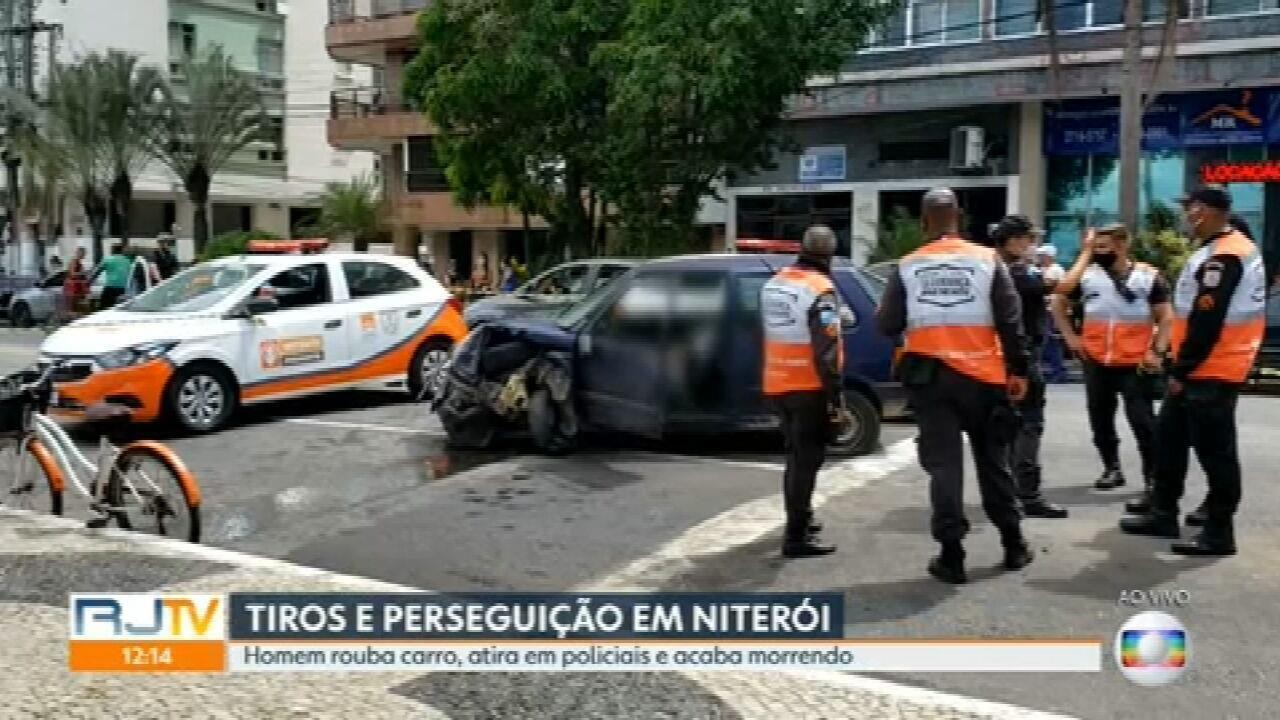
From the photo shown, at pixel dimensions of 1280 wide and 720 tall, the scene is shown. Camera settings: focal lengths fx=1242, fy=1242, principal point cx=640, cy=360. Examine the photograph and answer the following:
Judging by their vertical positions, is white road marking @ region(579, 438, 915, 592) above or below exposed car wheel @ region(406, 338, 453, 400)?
below

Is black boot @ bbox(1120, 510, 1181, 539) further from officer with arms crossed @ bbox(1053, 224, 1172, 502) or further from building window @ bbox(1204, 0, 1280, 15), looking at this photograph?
building window @ bbox(1204, 0, 1280, 15)

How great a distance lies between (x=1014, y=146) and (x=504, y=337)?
54.8 ft

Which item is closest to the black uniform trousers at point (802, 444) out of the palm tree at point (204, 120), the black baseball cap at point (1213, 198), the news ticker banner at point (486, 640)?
the news ticker banner at point (486, 640)

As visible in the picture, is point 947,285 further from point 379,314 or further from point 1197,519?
point 379,314

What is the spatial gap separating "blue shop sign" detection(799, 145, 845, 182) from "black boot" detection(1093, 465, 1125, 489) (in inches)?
712

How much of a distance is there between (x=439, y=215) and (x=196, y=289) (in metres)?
26.3

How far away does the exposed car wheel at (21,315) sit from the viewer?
24.4 meters

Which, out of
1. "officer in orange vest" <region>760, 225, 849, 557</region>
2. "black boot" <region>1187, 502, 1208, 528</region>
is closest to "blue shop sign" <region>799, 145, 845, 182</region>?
"black boot" <region>1187, 502, 1208, 528</region>

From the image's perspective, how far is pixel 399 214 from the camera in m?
37.7

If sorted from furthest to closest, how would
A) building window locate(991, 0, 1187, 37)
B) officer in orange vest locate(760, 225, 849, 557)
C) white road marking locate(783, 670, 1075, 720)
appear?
building window locate(991, 0, 1187, 37), officer in orange vest locate(760, 225, 849, 557), white road marking locate(783, 670, 1075, 720)

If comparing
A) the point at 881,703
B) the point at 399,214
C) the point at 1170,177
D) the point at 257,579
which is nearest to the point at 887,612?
the point at 881,703

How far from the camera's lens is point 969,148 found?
75.7 ft

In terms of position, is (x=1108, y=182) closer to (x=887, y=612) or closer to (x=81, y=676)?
(x=887, y=612)

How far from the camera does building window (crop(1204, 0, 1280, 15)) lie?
19906 mm
